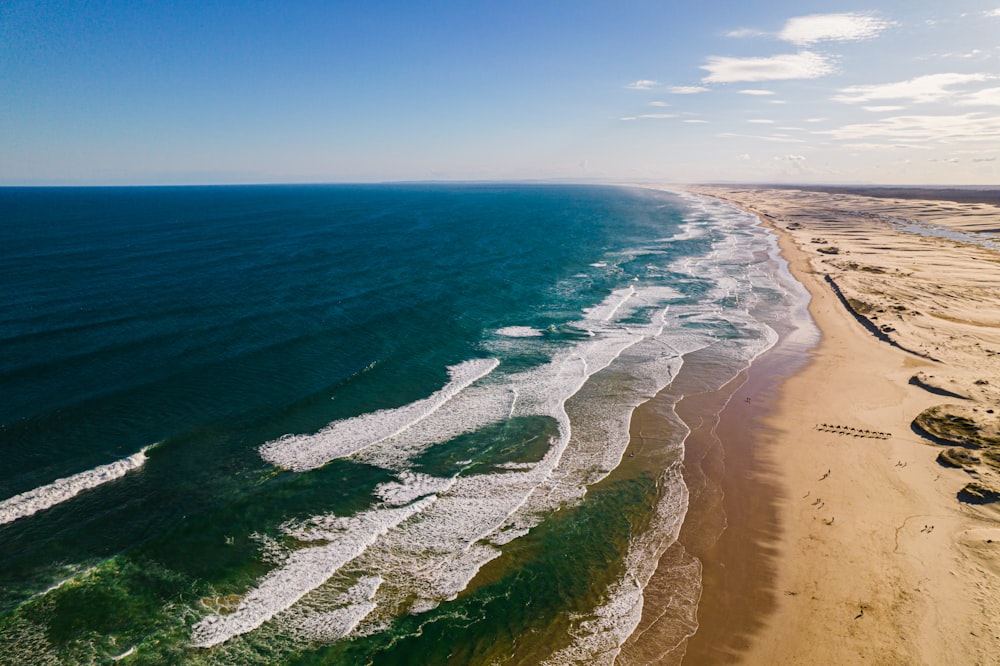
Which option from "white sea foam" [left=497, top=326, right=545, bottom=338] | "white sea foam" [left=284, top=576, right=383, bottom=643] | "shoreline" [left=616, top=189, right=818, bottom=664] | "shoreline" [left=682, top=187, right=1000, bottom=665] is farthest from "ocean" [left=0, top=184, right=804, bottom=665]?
"shoreline" [left=682, top=187, right=1000, bottom=665]

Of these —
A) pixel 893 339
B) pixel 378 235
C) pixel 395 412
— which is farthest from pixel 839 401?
pixel 378 235

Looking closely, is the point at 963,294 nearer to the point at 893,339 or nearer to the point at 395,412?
the point at 893,339

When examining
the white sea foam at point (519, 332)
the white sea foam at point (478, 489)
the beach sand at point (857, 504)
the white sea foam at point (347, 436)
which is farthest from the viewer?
the white sea foam at point (519, 332)

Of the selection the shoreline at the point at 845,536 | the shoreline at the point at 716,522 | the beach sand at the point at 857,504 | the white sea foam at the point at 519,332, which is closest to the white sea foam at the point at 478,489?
the white sea foam at the point at 519,332

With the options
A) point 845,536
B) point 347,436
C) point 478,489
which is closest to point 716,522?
point 845,536

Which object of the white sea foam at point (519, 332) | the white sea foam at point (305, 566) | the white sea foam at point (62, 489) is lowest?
the white sea foam at point (305, 566)

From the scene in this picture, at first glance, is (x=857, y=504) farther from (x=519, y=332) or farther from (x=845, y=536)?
(x=519, y=332)

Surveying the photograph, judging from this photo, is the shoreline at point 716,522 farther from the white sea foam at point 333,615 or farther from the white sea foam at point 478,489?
the white sea foam at point 333,615
